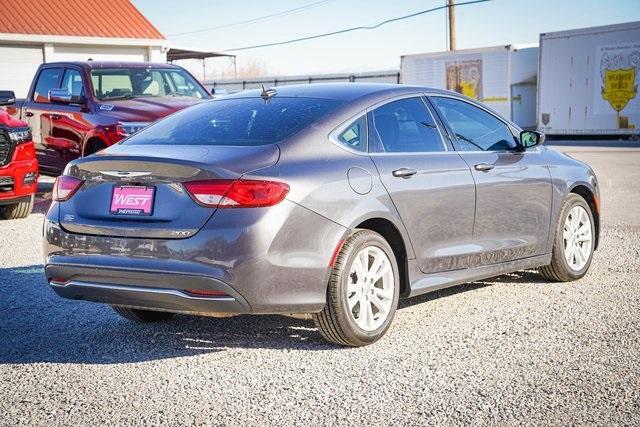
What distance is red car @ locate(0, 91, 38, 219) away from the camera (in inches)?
436

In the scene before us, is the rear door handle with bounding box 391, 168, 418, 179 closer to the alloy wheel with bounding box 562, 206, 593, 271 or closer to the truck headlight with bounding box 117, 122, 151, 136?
the alloy wheel with bounding box 562, 206, 593, 271

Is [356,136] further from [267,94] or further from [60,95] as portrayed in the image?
[60,95]

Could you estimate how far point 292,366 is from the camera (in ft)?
16.3

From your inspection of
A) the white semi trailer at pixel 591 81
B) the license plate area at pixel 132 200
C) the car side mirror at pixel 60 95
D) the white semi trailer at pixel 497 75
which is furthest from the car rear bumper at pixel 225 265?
the white semi trailer at pixel 497 75

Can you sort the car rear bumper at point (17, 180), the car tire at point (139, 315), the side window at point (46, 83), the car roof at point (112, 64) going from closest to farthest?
the car tire at point (139, 315) < the car rear bumper at point (17, 180) < the car roof at point (112, 64) < the side window at point (46, 83)

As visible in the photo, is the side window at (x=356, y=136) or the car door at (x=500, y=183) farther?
the car door at (x=500, y=183)

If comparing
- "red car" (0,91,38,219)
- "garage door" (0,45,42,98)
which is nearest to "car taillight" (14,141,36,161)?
"red car" (0,91,38,219)

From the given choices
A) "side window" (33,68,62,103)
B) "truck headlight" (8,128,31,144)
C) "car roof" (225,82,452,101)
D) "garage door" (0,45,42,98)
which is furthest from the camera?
"garage door" (0,45,42,98)

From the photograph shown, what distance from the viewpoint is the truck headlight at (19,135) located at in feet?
36.7

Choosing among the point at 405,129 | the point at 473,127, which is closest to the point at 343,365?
the point at 405,129

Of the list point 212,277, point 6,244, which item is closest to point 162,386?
point 212,277

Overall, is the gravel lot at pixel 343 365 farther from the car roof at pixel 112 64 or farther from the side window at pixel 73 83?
the car roof at pixel 112 64

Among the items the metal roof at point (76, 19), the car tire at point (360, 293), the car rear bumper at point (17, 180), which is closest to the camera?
the car tire at point (360, 293)

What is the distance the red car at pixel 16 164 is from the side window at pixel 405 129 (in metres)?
6.63
